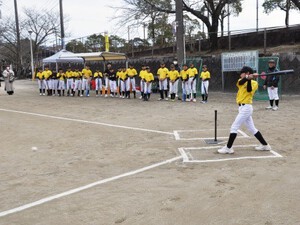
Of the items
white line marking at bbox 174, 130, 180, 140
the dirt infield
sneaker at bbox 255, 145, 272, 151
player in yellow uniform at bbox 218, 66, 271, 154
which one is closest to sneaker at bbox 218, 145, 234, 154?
player in yellow uniform at bbox 218, 66, 271, 154

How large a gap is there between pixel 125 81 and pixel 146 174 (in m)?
15.3

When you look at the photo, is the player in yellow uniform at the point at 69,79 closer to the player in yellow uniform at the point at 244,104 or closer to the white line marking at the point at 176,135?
the white line marking at the point at 176,135

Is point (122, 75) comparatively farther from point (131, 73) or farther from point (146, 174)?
point (146, 174)

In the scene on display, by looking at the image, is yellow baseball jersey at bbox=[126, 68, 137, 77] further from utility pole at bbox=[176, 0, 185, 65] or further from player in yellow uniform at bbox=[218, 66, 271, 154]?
player in yellow uniform at bbox=[218, 66, 271, 154]

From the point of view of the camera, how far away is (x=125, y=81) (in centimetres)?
2170

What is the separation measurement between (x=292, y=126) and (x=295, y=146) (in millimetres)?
2628

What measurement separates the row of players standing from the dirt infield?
6.23m

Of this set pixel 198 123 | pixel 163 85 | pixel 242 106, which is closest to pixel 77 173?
pixel 242 106

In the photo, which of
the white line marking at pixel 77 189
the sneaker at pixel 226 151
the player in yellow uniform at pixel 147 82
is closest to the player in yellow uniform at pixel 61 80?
the player in yellow uniform at pixel 147 82

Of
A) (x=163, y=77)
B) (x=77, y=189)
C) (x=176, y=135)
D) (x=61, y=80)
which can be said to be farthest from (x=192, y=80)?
(x=77, y=189)

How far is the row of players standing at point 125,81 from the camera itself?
61.4 feet

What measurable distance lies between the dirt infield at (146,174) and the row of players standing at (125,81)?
6233 millimetres

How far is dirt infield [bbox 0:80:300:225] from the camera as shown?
4.97m

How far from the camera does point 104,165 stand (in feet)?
24.6
